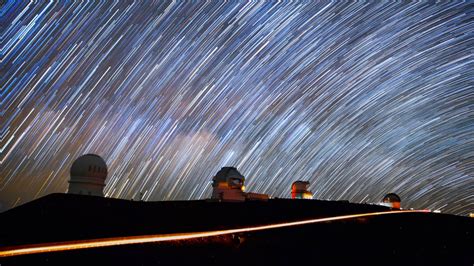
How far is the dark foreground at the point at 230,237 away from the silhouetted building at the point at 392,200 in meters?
27.3

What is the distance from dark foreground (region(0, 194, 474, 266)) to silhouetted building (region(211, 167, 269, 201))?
38.5 feet

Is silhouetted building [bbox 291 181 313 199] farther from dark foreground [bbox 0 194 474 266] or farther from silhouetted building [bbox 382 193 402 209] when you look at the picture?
dark foreground [bbox 0 194 474 266]

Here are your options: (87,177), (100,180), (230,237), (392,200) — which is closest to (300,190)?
(392,200)

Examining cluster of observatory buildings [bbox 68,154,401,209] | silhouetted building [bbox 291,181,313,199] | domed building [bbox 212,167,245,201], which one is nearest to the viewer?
domed building [bbox 212,167,245,201]

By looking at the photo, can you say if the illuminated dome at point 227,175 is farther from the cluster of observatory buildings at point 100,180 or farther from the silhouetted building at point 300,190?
the silhouetted building at point 300,190

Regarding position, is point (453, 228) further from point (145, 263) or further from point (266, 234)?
point (145, 263)

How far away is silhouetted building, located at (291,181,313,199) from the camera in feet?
172

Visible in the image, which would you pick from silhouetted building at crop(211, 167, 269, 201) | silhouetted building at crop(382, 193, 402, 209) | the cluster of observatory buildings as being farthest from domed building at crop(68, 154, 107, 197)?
silhouetted building at crop(382, 193, 402, 209)

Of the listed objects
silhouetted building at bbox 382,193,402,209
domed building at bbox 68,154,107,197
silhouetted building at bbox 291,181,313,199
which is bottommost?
domed building at bbox 68,154,107,197

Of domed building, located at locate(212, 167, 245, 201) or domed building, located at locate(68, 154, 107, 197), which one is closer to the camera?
domed building, located at locate(212, 167, 245, 201)

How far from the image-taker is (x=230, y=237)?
14844 millimetres

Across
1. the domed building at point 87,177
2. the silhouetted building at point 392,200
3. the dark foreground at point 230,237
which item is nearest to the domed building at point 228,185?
the domed building at point 87,177

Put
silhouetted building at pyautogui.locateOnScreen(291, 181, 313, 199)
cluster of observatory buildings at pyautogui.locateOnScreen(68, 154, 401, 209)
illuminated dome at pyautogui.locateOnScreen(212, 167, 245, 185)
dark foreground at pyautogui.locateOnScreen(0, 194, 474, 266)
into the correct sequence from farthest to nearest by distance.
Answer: silhouetted building at pyautogui.locateOnScreen(291, 181, 313, 199), illuminated dome at pyautogui.locateOnScreen(212, 167, 245, 185), cluster of observatory buildings at pyautogui.locateOnScreen(68, 154, 401, 209), dark foreground at pyautogui.locateOnScreen(0, 194, 474, 266)

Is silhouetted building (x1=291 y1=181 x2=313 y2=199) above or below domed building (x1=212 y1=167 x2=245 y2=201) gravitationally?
above
